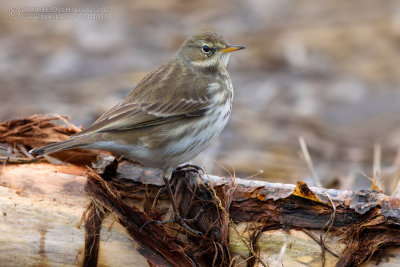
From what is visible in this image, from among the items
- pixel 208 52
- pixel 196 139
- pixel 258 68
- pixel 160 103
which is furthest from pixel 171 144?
pixel 258 68

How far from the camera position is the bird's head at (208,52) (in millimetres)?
5992

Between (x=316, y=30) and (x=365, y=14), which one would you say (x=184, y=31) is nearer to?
(x=316, y=30)

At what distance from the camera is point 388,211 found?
166 inches

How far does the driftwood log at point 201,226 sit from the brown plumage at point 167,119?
36 centimetres

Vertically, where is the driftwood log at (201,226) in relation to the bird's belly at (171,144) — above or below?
below

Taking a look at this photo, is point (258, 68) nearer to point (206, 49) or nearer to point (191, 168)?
point (206, 49)

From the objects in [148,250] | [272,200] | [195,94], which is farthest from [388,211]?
[195,94]

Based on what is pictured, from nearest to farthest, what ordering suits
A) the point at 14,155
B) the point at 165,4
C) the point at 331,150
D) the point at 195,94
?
the point at 14,155 < the point at 195,94 < the point at 331,150 < the point at 165,4

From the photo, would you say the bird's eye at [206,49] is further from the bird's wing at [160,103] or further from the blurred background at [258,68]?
the blurred background at [258,68]

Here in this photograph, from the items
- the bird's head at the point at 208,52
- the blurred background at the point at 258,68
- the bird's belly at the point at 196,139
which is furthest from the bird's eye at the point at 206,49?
the blurred background at the point at 258,68

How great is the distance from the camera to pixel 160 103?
5375 millimetres

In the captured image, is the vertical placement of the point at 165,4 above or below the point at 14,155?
above

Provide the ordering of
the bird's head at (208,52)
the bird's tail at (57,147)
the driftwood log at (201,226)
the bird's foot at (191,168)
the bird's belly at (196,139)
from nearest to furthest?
the driftwood log at (201,226)
the bird's tail at (57,147)
the bird's foot at (191,168)
the bird's belly at (196,139)
the bird's head at (208,52)

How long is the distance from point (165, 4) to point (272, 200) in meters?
7.55
